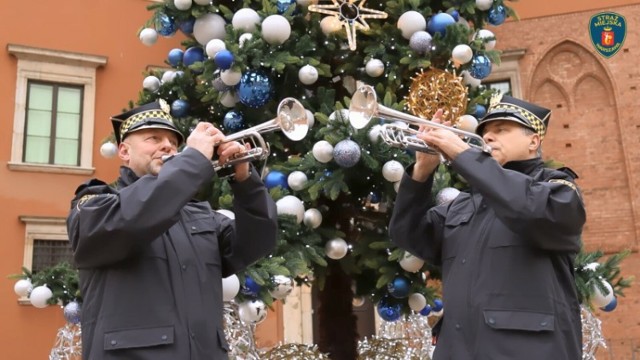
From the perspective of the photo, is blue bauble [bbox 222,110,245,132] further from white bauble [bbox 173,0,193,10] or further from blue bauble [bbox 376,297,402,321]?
blue bauble [bbox 376,297,402,321]

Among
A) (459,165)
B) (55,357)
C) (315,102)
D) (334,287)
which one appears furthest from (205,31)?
(459,165)

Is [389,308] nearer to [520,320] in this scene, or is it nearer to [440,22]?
[440,22]

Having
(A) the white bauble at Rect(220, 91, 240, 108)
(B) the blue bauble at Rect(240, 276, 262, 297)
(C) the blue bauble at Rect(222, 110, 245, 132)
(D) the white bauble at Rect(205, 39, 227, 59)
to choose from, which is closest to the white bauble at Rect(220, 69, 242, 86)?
(D) the white bauble at Rect(205, 39, 227, 59)

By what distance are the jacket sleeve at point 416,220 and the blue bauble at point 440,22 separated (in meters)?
2.92

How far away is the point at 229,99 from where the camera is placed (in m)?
5.89

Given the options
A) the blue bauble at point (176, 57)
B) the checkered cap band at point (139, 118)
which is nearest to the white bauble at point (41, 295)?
the blue bauble at point (176, 57)

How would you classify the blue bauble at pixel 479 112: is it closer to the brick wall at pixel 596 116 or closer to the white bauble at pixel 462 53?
the white bauble at pixel 462 53

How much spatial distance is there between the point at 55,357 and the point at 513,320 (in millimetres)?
5497

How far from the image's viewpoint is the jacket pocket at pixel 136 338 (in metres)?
2.43

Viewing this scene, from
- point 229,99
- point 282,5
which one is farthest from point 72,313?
point 282,5

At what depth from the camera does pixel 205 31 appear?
6.07 meters

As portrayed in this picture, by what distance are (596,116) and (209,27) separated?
10.3 m

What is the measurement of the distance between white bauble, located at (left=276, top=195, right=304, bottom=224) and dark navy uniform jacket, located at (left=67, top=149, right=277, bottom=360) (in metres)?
2.29

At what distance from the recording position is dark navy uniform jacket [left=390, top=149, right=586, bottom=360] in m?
2.55
